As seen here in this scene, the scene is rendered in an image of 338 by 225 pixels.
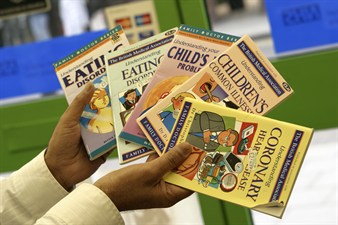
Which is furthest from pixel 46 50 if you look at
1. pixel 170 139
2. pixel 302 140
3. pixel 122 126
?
pixel 302 140

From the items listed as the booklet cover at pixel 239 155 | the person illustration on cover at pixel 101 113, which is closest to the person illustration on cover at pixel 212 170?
the booklet cover at pixel 239 155

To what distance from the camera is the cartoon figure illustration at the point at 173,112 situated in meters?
1.63

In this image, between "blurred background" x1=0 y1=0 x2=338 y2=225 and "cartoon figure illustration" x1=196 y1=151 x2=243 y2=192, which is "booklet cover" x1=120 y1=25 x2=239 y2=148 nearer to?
"cartoon figure illustration" x1=196 y1=151 x2=243 y2=192

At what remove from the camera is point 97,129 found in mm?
1763

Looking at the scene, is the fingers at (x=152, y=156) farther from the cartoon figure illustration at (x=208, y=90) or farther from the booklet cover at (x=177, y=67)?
the cartoon figure illustration at (x=208, y=90)

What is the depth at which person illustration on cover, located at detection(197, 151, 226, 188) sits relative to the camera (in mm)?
1535

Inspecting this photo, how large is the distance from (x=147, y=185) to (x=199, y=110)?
0.78ft

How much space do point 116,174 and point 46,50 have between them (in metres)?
1.19

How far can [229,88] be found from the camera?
1625 millimetres

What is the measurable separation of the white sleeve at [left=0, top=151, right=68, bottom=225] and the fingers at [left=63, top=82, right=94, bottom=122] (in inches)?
7.8

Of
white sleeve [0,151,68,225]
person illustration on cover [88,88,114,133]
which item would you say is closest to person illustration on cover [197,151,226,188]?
person illustration on cover [88,88,114,133]

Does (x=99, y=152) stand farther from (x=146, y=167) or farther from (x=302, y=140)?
(x=302, y=140)

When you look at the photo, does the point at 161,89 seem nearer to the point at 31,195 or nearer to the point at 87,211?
the point at 87,211

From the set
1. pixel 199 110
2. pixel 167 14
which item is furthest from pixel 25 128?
pixel 199 110
